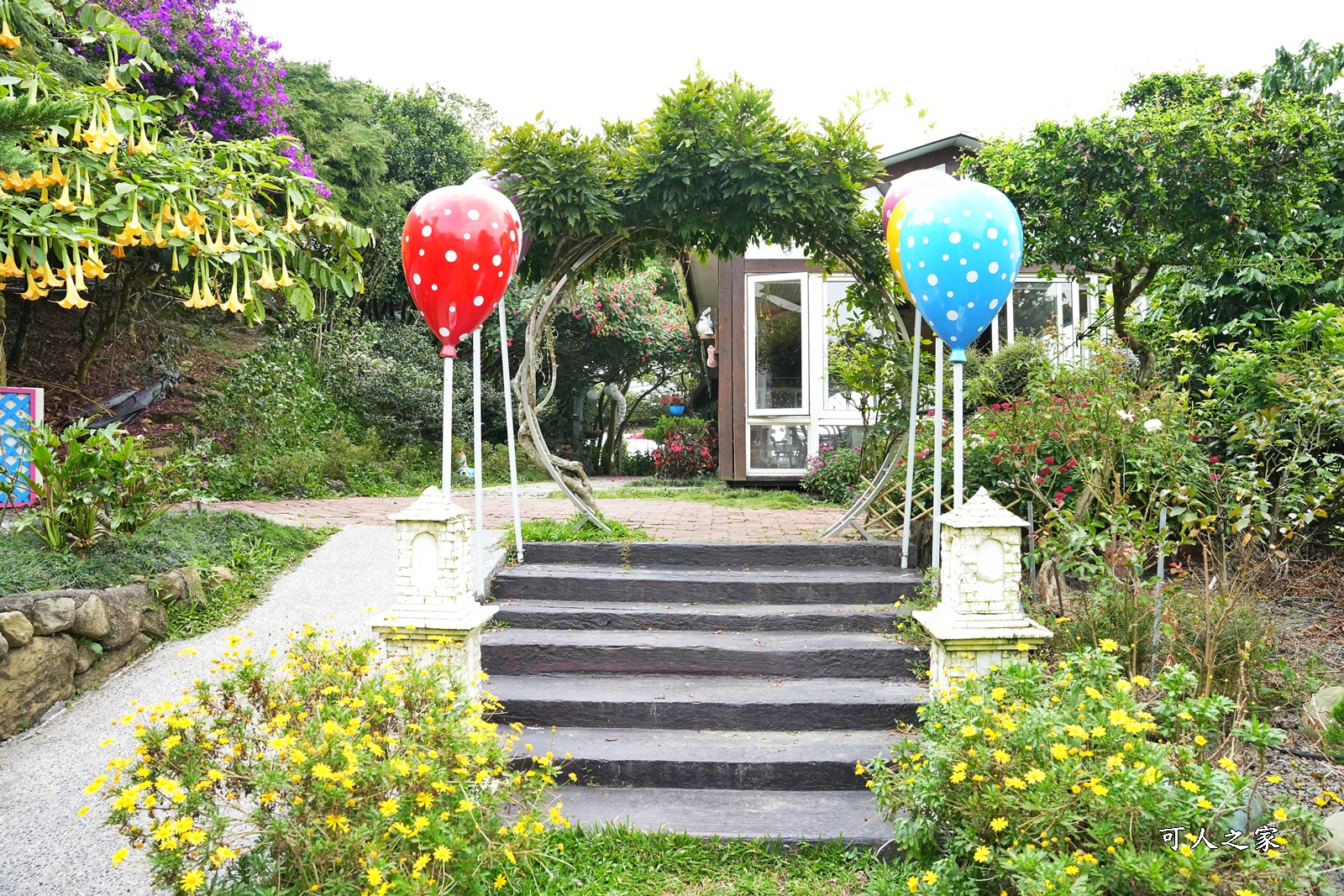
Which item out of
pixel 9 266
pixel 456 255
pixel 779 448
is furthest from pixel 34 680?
pixel 779 448

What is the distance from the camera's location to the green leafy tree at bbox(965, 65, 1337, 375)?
5.66 m

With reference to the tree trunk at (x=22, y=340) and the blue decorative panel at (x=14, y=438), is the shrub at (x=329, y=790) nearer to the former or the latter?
the blue decorative panel at (x=14, y=438)

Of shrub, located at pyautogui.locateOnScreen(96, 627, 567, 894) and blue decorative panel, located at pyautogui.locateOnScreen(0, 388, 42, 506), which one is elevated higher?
blue decorative panel, located at pyautogui.locateOnScreen(0, 388, 42, 506)

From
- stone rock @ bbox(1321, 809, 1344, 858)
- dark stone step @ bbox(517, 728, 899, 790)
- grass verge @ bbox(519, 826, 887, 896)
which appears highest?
stone rock @ bbox(1321, 809, 1344, 858)

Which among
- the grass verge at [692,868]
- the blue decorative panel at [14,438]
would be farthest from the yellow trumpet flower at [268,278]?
the grass verge at [692,868]

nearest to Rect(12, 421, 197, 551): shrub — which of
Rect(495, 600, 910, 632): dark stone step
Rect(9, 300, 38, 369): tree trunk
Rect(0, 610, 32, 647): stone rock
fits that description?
Rect(0, 610, 32, 647): stone rock

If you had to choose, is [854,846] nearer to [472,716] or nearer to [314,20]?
[472,716]

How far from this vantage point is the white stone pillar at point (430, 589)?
364cm

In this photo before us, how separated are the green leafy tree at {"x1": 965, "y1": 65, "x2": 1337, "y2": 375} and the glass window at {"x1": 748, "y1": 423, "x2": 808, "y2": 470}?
4.80m

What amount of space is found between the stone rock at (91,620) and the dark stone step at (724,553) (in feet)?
7.91

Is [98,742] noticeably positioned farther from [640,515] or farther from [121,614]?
[640,515]

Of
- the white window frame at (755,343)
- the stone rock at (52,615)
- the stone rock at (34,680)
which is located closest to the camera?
the stone rock at (34,680)

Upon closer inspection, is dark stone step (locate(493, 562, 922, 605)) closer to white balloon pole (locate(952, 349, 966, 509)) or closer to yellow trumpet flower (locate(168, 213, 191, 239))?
white balloon pole (locate(952, 349, 966, 509))

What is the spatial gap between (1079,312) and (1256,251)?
14.3ft
